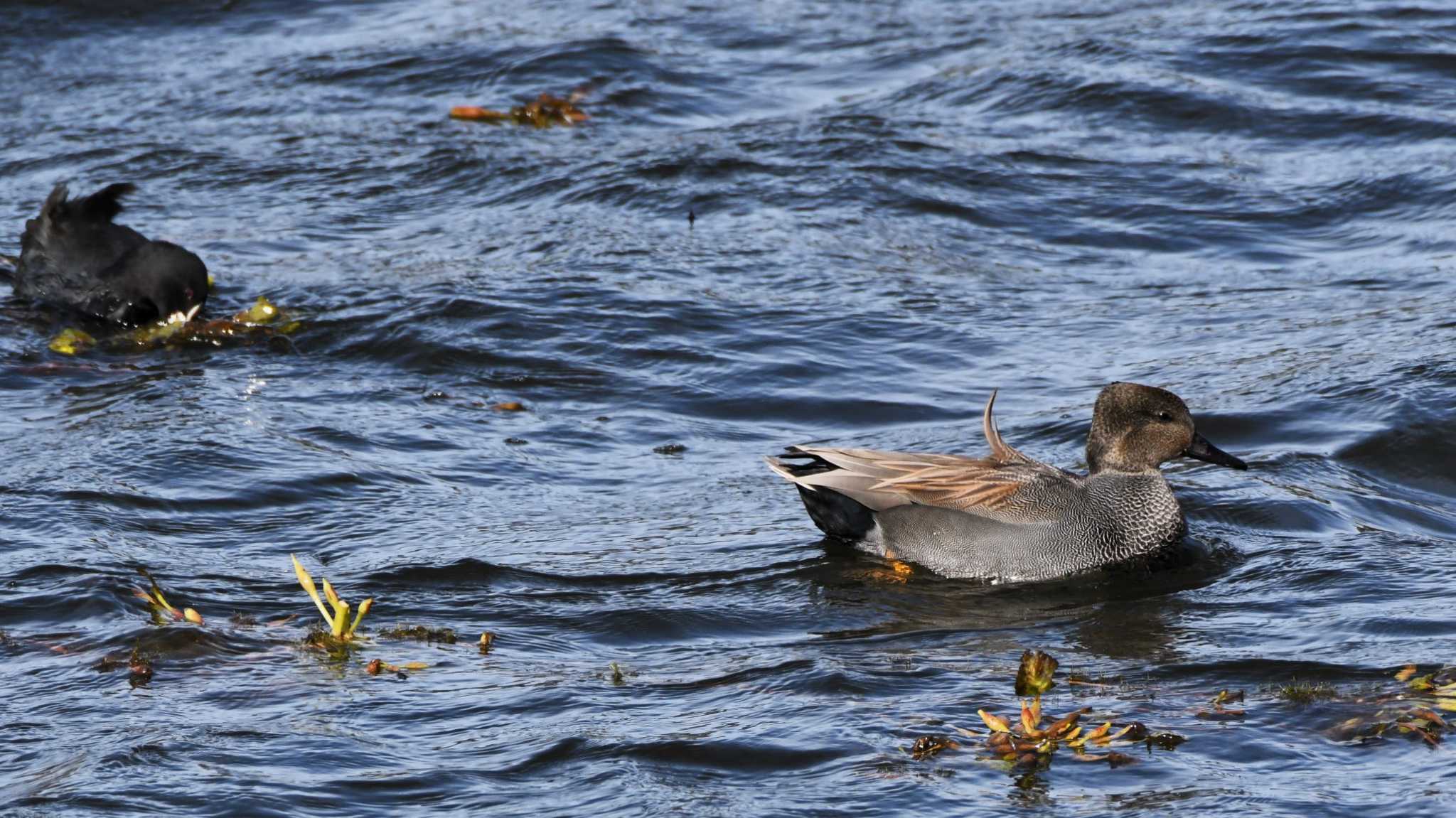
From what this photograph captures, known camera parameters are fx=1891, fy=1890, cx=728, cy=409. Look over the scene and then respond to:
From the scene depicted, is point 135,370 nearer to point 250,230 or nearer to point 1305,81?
point 250,230

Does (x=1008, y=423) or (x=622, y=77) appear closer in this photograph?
(x=1008, y=423)

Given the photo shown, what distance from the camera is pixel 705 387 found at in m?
9.79

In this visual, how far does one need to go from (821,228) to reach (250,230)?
12.2 feet

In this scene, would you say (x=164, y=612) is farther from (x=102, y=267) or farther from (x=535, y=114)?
(x=535, y=114)

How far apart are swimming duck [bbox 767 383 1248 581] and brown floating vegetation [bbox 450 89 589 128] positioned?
705 centimetres

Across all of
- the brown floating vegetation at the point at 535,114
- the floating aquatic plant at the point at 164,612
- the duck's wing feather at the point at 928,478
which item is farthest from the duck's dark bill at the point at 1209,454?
the brown floating vegetation at the point at 535,114

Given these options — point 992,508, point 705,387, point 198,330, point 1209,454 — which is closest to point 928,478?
point 992,508

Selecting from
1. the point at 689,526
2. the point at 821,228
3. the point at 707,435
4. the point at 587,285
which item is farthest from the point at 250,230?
the point at 689,526

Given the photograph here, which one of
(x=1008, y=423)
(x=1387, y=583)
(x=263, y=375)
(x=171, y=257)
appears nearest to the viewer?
(x=1387, y=583)

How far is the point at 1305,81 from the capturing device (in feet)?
48.0

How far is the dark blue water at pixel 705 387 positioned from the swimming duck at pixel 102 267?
0.40m

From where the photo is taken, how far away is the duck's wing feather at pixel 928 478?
24.9ft

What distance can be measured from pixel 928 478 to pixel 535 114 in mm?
7456

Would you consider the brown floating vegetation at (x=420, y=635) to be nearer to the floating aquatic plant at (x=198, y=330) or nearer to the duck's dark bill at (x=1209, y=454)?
the duck's dark bill at (x=1209, y=454)
